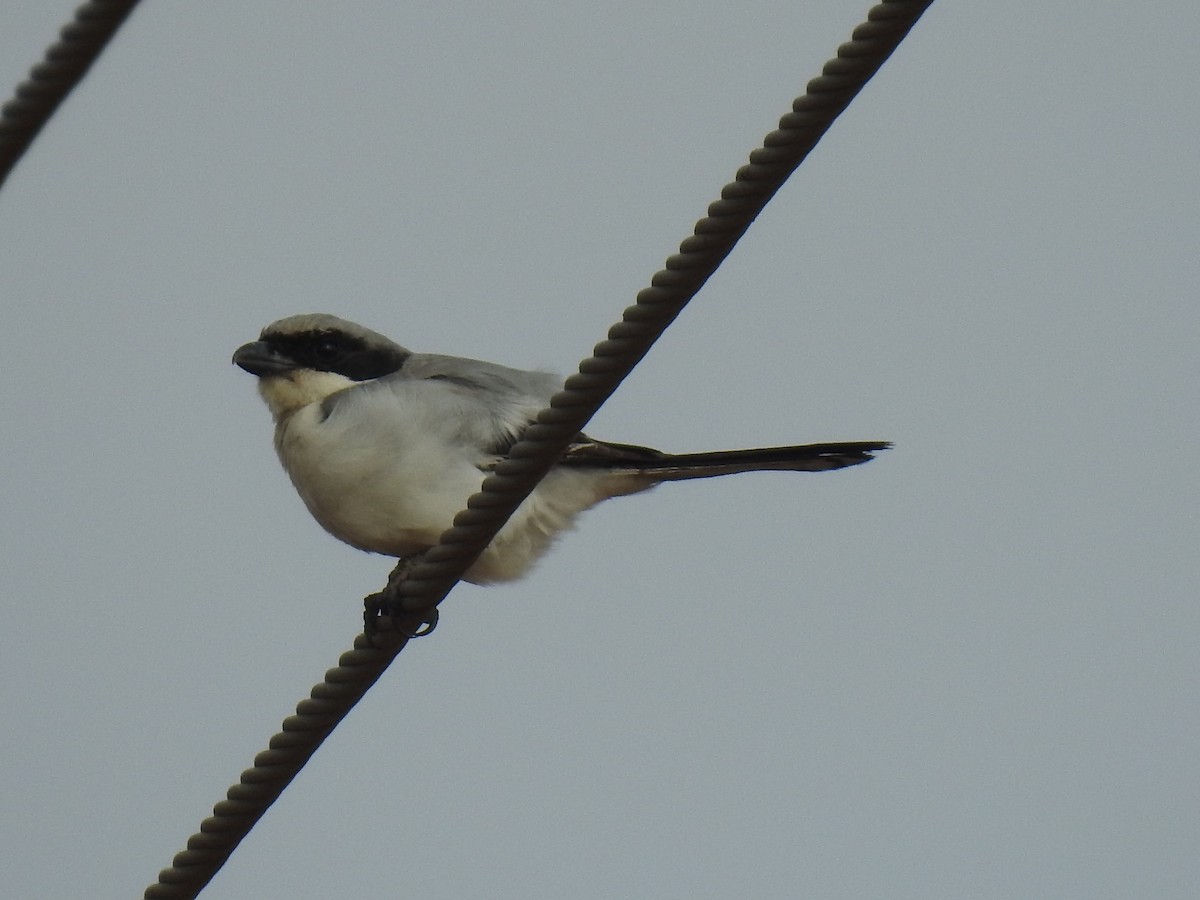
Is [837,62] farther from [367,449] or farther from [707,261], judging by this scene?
[367,449]

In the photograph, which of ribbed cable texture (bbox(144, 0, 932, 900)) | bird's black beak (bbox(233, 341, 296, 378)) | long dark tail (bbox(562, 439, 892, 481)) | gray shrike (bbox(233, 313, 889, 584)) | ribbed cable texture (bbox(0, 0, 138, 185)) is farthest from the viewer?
bird's black beak (bbox(233, 341, 296, 378))

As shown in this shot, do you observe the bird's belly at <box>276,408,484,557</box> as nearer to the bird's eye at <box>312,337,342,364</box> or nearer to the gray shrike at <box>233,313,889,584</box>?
the gray shrike at <box>233,313,889,584</box>

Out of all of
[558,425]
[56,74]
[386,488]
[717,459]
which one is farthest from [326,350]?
[56,74]

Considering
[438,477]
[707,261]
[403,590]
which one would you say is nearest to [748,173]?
[707,261]

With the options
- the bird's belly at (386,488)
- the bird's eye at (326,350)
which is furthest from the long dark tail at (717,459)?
the bird's eye at (326,350)

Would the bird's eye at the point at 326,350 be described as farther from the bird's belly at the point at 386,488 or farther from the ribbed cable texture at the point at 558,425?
the ribbed cable texture at the point at 558,425

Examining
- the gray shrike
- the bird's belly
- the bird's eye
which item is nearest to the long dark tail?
the gray shrike
